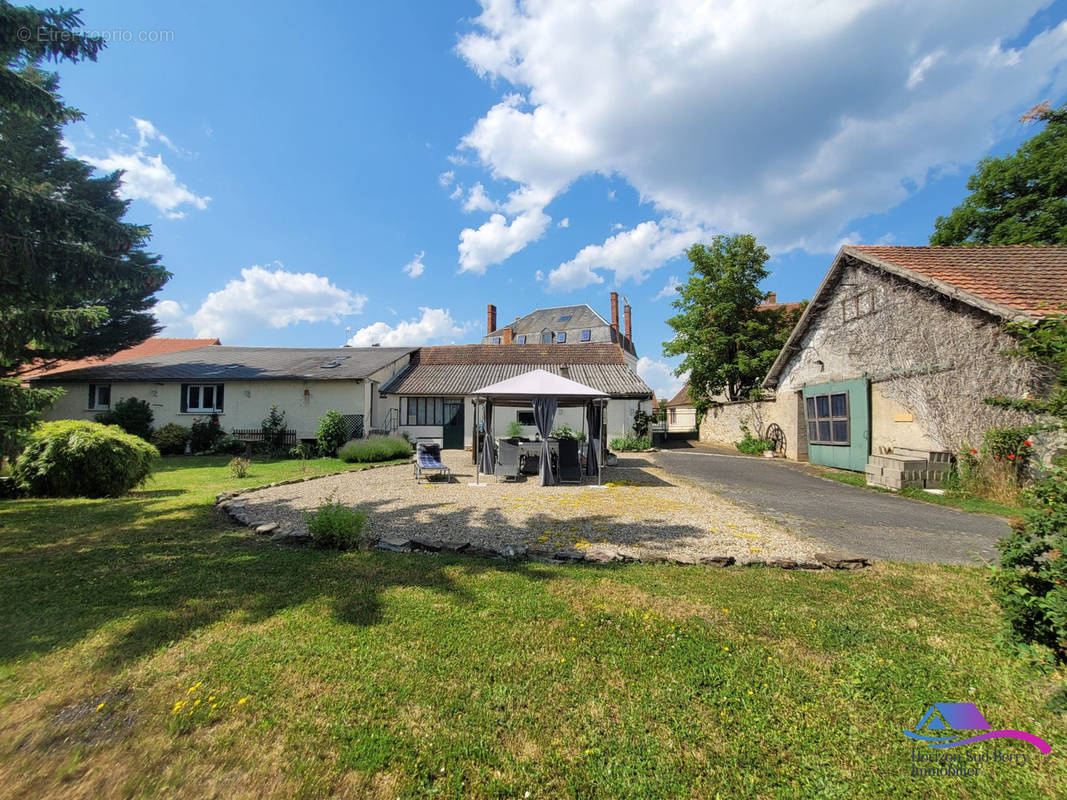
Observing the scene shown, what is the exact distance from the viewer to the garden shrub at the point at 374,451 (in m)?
14.1

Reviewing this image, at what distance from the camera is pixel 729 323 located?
944 inches

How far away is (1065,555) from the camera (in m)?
2.24

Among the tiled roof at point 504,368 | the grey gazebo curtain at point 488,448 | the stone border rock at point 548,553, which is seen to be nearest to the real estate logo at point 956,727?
the stone border rock at point 548,553

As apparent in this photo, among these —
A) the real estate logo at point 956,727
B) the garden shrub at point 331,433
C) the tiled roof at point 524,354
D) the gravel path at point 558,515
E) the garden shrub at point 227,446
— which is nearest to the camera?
the real estate logo at point 956,727

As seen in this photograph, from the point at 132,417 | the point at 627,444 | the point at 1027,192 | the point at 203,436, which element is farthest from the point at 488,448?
the point at 1027,192

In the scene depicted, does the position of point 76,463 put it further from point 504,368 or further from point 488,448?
point 504,368

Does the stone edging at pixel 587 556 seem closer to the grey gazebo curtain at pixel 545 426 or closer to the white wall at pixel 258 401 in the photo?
the grey gazebo curtain at pixel 545 426

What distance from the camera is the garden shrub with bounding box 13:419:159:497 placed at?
7590 millimetres

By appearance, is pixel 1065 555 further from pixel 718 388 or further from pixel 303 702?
pixel 718 388

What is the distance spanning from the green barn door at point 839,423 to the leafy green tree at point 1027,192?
10306mm

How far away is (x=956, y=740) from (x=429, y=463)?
9489mm

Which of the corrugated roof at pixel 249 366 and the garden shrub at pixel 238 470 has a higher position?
the corrugated roof at pixel 249 366

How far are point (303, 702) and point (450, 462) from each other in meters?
11.9

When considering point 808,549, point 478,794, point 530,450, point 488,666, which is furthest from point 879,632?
point 530,450
